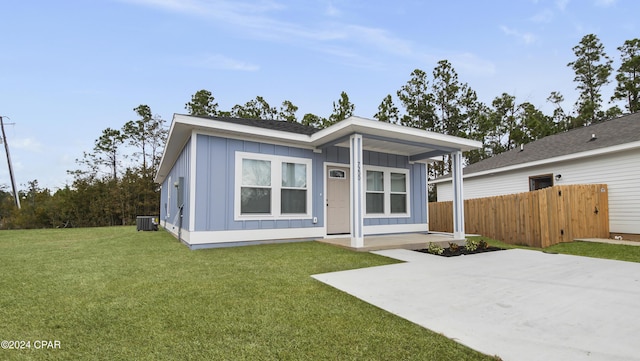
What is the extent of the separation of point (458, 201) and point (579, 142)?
633cm

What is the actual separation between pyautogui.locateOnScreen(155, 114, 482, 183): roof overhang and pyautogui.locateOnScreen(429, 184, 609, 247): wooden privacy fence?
213cm

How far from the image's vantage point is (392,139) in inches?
277

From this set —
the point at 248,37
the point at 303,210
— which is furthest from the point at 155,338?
the point at 248,37

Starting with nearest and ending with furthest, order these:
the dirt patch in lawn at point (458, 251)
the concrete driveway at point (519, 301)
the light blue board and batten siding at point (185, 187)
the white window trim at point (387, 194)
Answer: the concrete driveway at point (519, 301)
the dirt patch in lawn at point (458, 251)
the light blue board and batten siding at point (185, 187)
the white window trim at point (387, 194)

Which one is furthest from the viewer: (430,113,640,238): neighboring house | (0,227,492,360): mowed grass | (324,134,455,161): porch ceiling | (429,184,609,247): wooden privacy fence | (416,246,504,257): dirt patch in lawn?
(430,113,640,238): neighboring house

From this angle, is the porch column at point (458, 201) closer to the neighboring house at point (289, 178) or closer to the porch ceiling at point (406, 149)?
the neighboring house at point (289, 178)

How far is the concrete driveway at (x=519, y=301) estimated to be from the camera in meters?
1.99

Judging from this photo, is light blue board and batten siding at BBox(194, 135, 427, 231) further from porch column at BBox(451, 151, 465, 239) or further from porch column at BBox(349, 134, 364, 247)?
porch column at BBox(451, 151, 465, 239)

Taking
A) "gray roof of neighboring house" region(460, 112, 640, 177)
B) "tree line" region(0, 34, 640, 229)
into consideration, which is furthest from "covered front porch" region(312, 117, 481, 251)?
"tree line" region(0, 34, 640, 229)

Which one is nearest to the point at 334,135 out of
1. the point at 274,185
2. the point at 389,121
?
the point at 274,185

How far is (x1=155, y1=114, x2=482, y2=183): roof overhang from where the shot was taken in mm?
6121

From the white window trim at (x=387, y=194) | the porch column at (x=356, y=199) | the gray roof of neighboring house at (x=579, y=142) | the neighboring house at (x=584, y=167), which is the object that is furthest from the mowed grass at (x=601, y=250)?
the porch column at (x=356, y=199)

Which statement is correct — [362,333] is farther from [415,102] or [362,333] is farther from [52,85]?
[415,102]

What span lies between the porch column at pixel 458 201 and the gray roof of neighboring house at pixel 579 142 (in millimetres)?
4741
